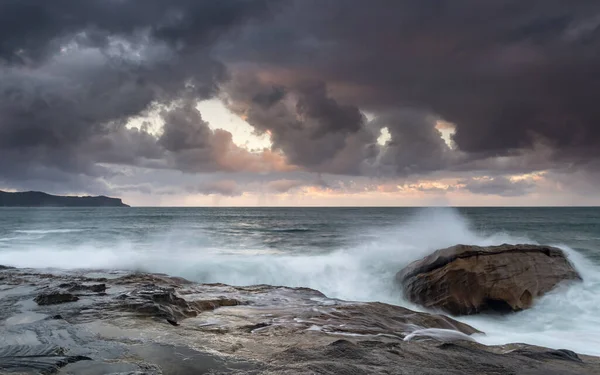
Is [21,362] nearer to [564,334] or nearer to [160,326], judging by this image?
[160,326]

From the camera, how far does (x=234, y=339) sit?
547cm

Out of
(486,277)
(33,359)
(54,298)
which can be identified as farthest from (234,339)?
(486,277)

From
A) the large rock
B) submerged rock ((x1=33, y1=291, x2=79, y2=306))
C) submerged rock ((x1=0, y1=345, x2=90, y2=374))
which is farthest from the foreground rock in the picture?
the large rock

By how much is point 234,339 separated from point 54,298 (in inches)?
168

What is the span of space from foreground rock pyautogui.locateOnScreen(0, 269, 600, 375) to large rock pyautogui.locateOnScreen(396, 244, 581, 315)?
3.40 meters

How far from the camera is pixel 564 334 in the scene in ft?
32.1

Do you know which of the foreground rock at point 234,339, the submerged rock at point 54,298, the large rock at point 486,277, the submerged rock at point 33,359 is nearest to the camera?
the submerged rock at point 33,359

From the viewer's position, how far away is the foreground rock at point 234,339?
4.17m

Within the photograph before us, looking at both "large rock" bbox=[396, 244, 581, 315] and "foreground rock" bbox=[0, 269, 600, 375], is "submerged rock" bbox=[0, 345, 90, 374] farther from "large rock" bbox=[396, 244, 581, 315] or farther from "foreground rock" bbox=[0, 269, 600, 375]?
"large rock" bbox=[396, 244, 581, 315]

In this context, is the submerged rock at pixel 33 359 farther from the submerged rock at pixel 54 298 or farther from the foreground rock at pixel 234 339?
the submerged rock at pixel 54 298

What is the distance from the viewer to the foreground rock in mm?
4172

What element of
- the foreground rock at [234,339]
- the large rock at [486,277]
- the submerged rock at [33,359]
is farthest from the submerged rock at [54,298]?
the large rock at [486,277]

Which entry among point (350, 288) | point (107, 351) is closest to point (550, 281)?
point (350, 288)

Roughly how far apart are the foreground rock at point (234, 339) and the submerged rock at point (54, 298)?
167mm
